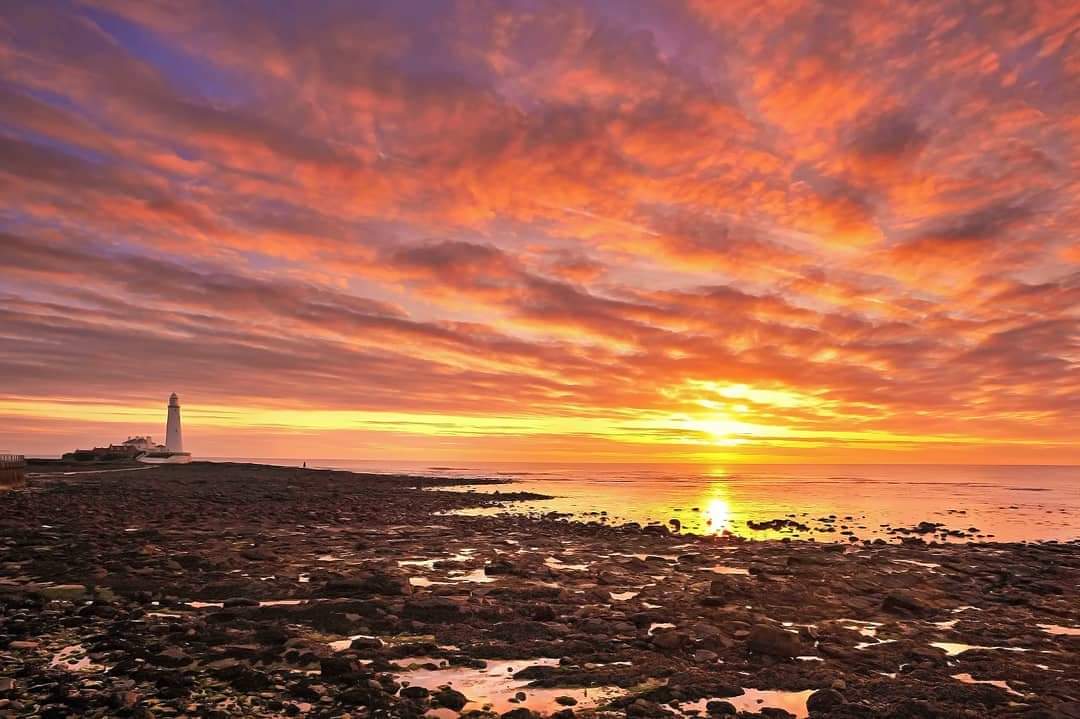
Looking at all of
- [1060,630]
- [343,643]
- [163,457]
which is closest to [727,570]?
[1060,630]

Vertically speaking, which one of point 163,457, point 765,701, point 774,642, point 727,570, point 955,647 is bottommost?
point 727,570

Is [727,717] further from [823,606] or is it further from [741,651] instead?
[823,606]

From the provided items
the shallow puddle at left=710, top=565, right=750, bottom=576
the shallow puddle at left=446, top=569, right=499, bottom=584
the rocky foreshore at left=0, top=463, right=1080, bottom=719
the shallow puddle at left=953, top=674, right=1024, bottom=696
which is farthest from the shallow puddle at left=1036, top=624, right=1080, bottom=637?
the shallow puddle at left=446, top=569, right=499, bottom=584

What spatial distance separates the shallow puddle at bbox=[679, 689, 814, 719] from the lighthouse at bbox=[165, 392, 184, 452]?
11160 cm

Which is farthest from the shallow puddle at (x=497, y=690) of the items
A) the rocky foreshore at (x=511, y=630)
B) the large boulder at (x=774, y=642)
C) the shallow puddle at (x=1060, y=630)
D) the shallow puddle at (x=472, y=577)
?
the shallow puddle at (x=1060, y=630)

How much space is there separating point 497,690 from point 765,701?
14.4 feet

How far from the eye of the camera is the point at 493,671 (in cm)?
1187

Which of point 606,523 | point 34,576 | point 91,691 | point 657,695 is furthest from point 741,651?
point 606,523

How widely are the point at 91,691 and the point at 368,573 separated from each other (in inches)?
407

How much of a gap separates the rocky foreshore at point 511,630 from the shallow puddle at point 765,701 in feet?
0.16

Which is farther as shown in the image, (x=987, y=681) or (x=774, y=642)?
(x=774, y=642)

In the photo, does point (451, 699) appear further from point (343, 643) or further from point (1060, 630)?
point (1060, 630)

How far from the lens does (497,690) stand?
10.8m

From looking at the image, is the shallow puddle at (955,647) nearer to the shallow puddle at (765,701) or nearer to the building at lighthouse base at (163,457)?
the shallow puddle at (765,701)
